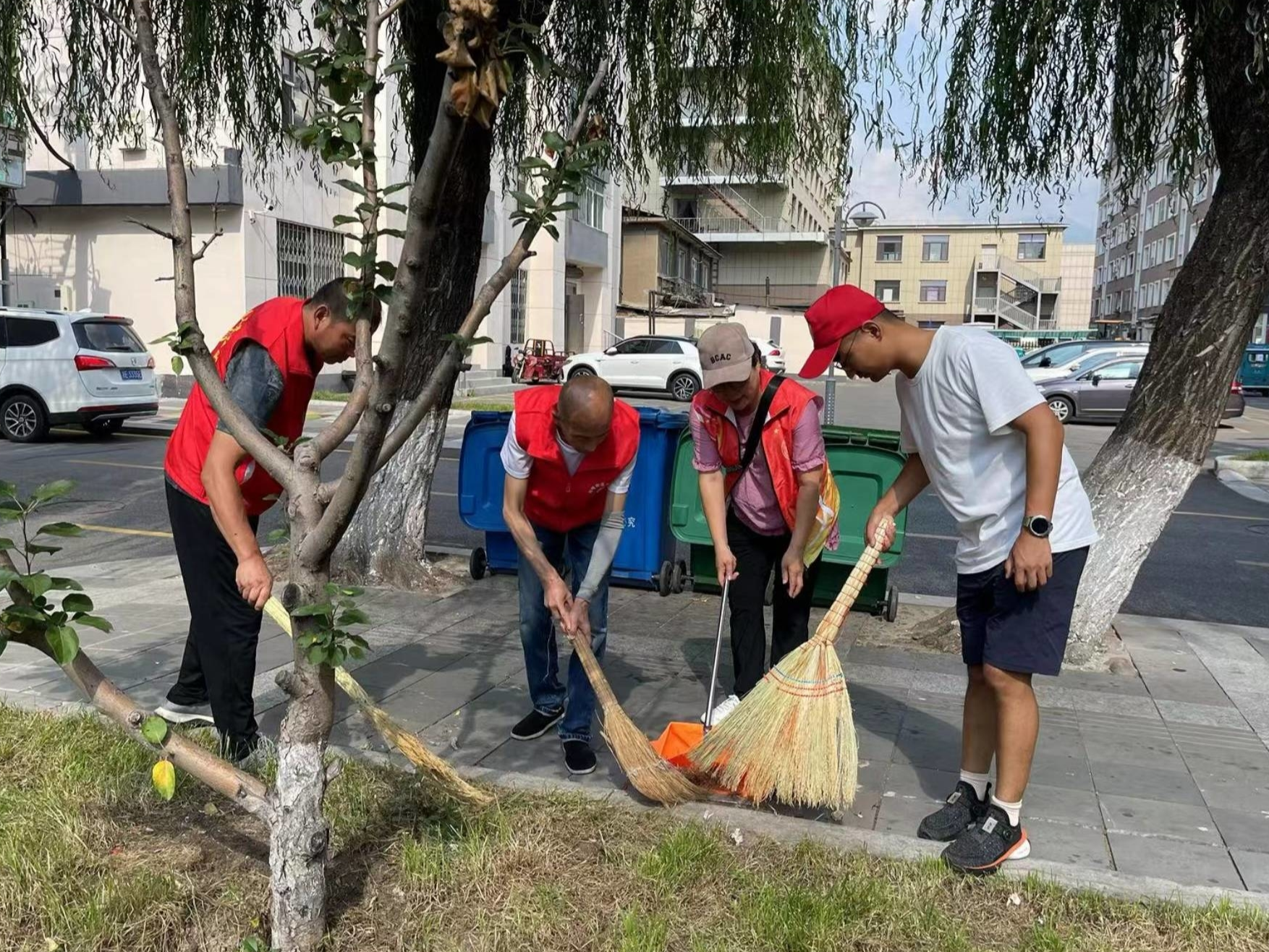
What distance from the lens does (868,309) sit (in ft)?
10.2

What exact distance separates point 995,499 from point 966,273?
6888cm

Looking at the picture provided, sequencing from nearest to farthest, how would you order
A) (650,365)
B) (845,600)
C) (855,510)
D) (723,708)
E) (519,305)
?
(845,600) < (723,708) < (855,510) < (650,365) < (519,305)

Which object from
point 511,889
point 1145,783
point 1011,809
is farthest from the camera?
point 1145,783

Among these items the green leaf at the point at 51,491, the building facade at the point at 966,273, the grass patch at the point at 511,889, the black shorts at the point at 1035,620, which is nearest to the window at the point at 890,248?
the building facade at the point at 966,273

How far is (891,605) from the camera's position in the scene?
6.03 m

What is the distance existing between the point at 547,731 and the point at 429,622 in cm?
187

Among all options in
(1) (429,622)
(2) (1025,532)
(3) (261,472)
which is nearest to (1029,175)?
(2) (1025,532)

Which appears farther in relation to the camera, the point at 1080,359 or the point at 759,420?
the point at 1080,359

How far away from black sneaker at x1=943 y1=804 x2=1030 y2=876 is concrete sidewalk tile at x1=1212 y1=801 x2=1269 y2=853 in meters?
0.78

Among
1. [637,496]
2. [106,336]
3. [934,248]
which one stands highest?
[934,248]

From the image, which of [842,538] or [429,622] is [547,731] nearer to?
[429,622]

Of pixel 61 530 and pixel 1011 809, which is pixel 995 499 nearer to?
pixel 1011 809

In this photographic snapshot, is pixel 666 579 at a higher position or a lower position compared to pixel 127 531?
higher

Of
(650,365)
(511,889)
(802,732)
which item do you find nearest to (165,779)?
(511,889)
